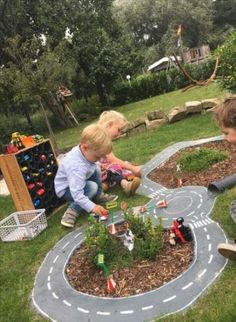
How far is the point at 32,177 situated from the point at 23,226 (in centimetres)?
80

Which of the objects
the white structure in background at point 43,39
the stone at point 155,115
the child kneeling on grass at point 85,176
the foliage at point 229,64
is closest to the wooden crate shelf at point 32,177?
the child kneeling on grass at point 85,176

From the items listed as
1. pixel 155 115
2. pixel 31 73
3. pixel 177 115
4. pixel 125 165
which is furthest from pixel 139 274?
pixel 31 73

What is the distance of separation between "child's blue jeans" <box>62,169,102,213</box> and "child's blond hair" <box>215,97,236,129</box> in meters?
2.02

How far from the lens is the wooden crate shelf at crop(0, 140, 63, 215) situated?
16.5ft

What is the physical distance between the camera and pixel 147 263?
3.32m

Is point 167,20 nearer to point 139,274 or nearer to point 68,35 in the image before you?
point 68,35

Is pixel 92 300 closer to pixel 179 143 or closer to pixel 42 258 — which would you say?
pixel 42 258

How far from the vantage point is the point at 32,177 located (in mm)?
5180

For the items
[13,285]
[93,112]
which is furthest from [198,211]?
[93,112]

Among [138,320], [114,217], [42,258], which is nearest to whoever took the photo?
[138,320]

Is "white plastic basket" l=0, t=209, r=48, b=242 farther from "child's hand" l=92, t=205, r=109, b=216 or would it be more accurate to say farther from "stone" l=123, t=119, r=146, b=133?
"stone" l=123, t=119, r=146, b=133

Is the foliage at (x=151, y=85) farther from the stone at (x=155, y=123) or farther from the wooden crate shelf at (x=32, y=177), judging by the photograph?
the wooden crate shelf at (x=32, y=177)

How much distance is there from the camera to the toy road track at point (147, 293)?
283cm

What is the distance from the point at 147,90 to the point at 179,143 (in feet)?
64.4
